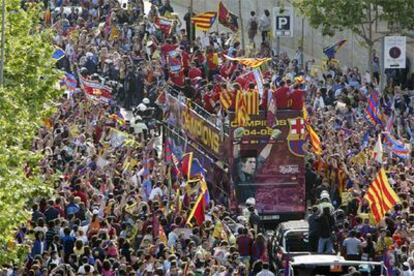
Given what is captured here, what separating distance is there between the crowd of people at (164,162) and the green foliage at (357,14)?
3.99ft

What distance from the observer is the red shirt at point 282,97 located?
131ft

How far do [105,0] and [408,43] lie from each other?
11682 millimetres

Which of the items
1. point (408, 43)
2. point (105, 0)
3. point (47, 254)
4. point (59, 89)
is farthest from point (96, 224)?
point (105, 0)

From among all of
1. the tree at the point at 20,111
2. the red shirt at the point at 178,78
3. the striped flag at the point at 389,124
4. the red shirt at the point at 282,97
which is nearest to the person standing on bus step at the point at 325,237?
the tree at the point at 20,111

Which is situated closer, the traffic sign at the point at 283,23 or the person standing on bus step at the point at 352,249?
the person standing on bus step at the point at 352,249

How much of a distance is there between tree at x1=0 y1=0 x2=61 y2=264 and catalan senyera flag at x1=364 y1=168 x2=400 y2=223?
551 cm

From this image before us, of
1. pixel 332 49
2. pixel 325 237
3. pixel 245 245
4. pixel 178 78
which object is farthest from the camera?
pixel 332 49

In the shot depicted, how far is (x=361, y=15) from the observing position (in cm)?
5294

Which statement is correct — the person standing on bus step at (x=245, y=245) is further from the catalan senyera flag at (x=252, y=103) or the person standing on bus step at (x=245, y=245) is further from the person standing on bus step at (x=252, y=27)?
the person standing on bus step at (x=252, y=27)

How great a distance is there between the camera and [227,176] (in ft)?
133

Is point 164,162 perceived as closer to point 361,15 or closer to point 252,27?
point 361,15

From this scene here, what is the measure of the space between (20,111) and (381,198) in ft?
21.1

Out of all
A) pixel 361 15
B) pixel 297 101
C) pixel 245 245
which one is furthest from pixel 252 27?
pixel 245 245

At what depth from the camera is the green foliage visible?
172 ft
